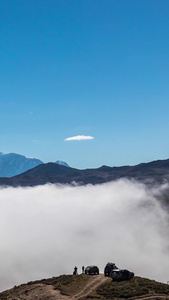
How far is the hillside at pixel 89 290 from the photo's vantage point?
54.1m

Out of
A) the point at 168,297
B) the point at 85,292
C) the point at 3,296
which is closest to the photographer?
the point at 168,297

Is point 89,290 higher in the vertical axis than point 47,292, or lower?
higher

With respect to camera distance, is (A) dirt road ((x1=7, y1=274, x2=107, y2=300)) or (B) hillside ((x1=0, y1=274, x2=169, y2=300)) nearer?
(B) hillside ((x1=0, y1=274, x2=169, y2=300))

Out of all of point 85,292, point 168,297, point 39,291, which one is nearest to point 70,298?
point 85,292

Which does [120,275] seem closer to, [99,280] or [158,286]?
[99,280]

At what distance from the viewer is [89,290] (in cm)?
5819

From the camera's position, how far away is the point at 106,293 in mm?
55344

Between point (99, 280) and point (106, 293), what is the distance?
10.6 metres

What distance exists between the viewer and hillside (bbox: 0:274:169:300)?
54094 mm

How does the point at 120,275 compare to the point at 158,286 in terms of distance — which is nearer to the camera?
the point at 158,286

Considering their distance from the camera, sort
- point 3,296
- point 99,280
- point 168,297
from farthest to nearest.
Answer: point 99,280 < point 3,296 < point 168,297

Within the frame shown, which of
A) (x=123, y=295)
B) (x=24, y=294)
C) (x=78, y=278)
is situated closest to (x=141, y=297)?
(x=123, y=295)

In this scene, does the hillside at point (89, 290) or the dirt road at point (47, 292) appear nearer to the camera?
the hillside at point (89, 290)

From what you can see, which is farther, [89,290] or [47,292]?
[47,292]
